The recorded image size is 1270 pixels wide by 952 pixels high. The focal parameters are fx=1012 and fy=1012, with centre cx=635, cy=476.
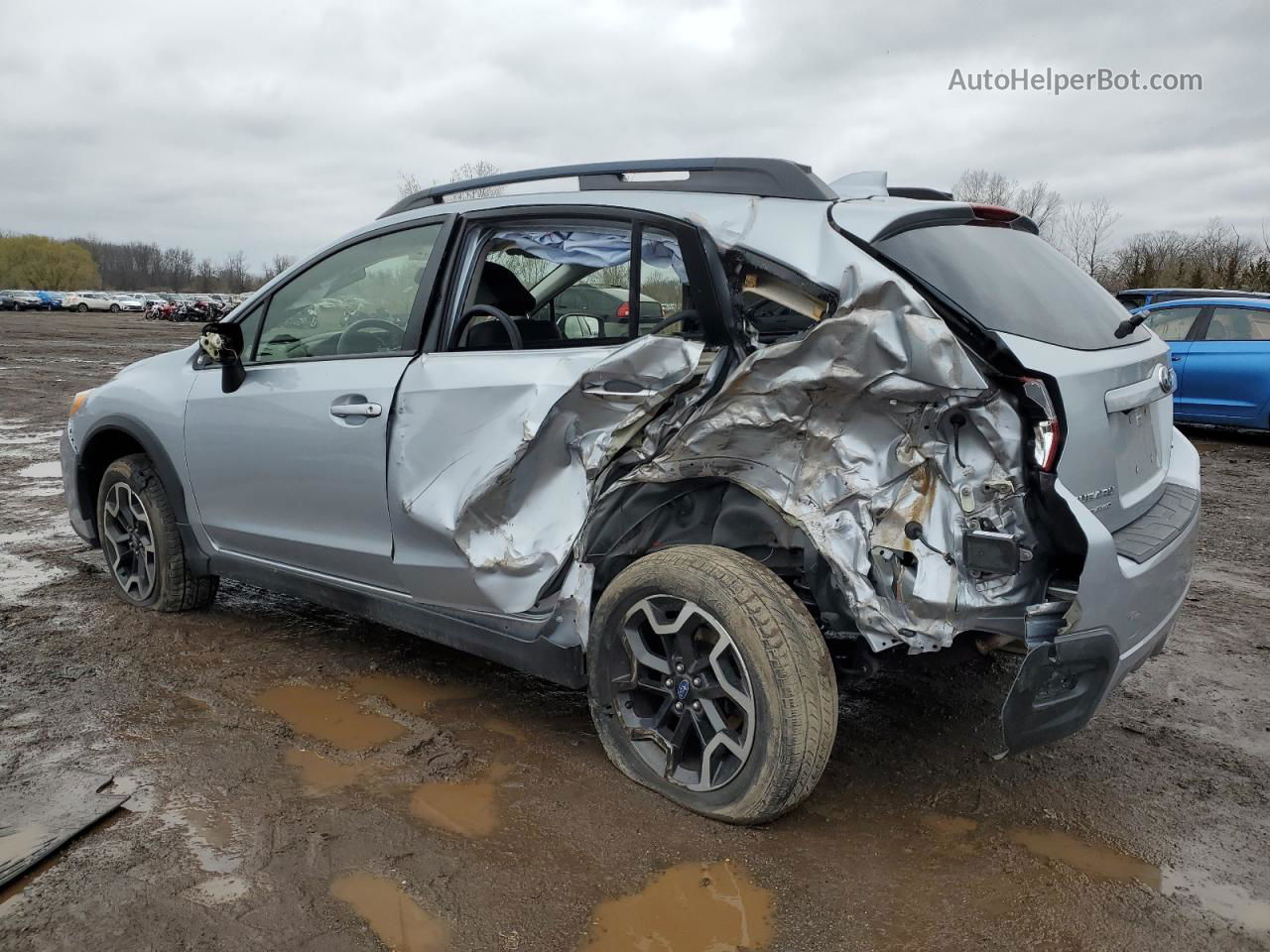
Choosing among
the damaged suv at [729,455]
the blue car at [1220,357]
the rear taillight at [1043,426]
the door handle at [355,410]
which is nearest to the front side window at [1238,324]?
the blue car at [1220,357]

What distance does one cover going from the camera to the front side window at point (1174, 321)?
10.8 m

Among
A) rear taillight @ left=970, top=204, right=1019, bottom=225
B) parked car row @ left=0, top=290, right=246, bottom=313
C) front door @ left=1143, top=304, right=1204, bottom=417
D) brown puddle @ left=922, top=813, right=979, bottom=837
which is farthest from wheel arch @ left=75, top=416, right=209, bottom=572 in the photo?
parked car row @ left=0, top=290, right=246, bottom=313

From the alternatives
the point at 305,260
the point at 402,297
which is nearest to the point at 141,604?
the point at 305,260

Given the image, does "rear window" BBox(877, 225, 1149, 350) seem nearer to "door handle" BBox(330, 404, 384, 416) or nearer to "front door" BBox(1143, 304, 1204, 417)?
"door handle" BBox(330, 404, 384, 416)

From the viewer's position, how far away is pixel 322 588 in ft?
12.5

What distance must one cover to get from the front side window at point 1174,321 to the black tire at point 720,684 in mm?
9762

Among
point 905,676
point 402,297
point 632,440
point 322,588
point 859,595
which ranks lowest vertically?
point 905,676

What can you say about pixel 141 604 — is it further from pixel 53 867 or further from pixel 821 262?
pixel 821 262

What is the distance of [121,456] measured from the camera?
470 centimetres

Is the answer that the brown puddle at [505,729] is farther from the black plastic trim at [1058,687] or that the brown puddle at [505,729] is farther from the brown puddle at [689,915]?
the black plastic trim at [1058,687]

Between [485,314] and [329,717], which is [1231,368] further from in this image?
[329,717]

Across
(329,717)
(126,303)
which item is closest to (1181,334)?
(329,717)

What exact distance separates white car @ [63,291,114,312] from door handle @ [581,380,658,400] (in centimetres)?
7282

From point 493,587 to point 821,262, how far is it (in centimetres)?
139
